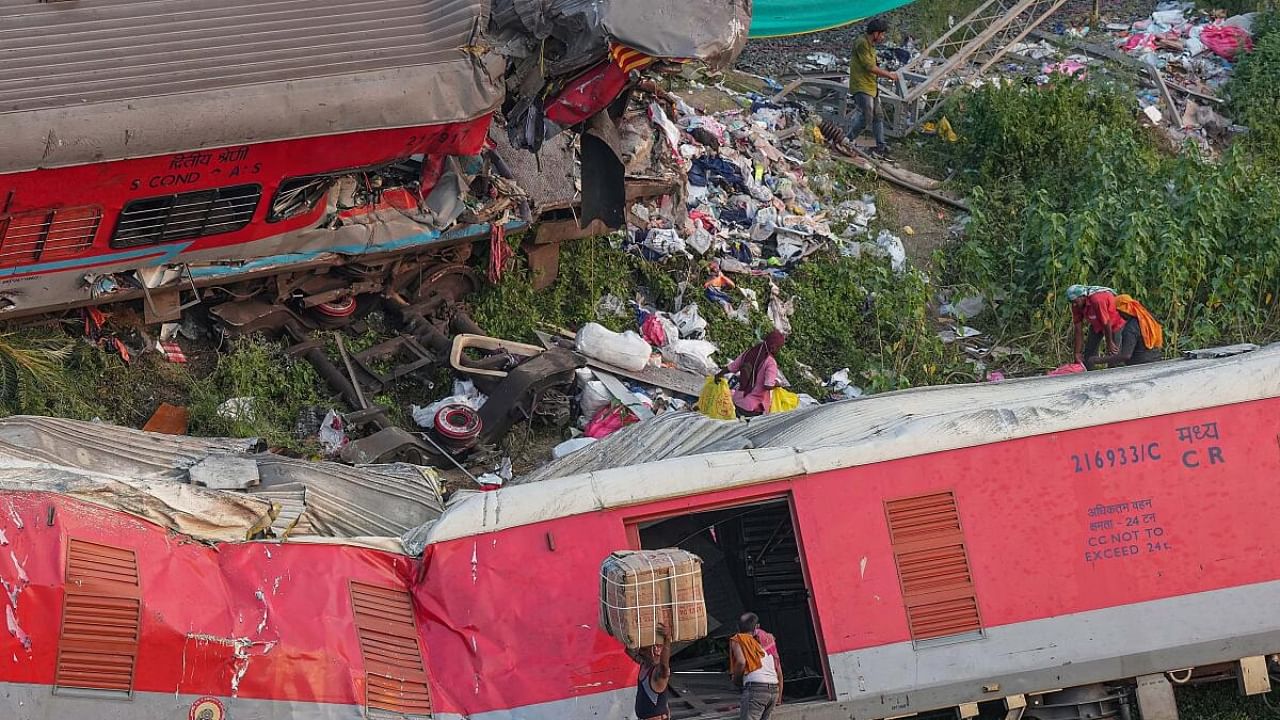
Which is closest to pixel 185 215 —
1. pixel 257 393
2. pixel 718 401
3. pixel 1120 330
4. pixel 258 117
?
pixel 258 117

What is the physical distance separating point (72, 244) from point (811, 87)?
336 inches

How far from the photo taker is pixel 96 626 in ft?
20.6

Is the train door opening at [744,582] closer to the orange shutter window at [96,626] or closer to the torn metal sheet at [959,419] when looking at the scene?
the torn metal sheet at [959,419]

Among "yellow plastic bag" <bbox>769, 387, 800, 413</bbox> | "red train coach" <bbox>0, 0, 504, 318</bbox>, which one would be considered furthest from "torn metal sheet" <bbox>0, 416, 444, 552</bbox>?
"yellow plastic bag" <bbox>769, 387, 800, 413</bbox>

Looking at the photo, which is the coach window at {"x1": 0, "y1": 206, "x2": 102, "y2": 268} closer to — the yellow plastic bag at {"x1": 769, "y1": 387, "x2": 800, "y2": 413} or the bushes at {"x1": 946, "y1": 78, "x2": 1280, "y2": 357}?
the yellow plastic bag at {"x1": 769, "y1": 387, "x2": 800, "y2": 413}

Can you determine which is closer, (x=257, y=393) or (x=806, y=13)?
(x=257, y=393)

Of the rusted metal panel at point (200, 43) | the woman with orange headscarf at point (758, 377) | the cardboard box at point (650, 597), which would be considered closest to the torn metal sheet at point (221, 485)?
the cardboard box at point (650, 597)

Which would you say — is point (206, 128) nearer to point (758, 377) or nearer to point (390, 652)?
point (390, 652)

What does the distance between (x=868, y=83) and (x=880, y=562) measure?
317 inches

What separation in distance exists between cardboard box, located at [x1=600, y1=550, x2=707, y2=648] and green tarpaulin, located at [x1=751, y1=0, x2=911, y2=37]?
9.54 m

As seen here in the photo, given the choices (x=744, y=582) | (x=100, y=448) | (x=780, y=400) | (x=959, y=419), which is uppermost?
(x=959, y=419)

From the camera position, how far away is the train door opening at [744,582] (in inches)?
327

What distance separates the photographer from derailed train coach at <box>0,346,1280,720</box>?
6.87 m

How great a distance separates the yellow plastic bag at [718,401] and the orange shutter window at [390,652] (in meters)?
3.16
